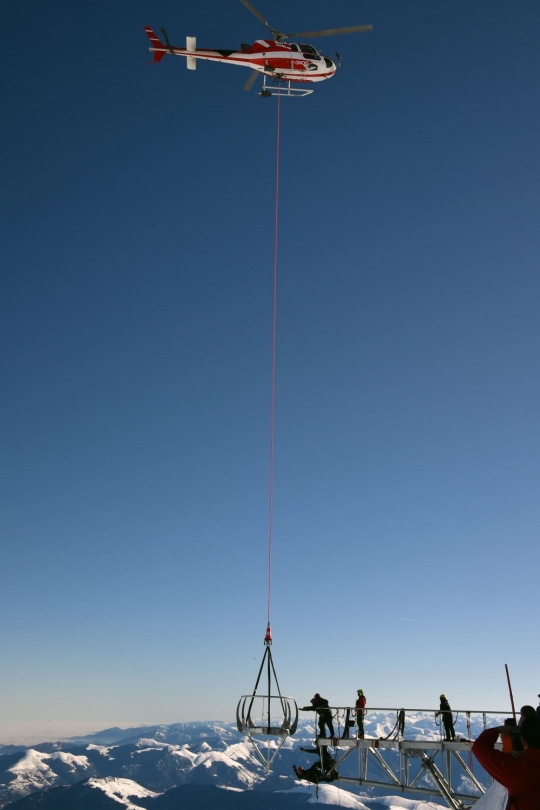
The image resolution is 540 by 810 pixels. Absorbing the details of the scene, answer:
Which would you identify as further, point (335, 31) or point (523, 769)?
point (335, 31)

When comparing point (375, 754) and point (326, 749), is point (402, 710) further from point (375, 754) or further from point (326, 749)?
point (326, 749)

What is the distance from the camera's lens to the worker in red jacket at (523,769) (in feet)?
13.4

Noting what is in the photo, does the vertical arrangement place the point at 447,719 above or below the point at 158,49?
below

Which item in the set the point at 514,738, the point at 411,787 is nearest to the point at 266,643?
the point at 411,787

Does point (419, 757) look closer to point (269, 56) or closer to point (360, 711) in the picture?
point (360, 711)

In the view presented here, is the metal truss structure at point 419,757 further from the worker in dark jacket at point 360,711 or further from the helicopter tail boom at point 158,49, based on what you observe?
the helicopter tail boom at point 158,49

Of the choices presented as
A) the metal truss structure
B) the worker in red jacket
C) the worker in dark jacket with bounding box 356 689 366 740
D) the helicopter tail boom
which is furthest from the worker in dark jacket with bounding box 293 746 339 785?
the helicopter tail boom

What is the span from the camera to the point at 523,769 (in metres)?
4.12

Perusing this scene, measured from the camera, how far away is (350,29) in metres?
24.8

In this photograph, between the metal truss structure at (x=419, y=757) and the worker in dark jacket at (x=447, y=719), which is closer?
the metal truss structure at (x=419, y=757)

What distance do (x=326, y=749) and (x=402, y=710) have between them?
3.99 metres

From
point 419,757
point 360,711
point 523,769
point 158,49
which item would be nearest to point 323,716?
point 360,711

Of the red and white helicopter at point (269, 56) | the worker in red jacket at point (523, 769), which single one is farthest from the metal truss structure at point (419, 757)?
the red and white helicopter at point (269, 56)

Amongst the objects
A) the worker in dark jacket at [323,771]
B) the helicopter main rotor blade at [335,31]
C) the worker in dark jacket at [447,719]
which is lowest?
the worker in dark jacket at [323,771]
